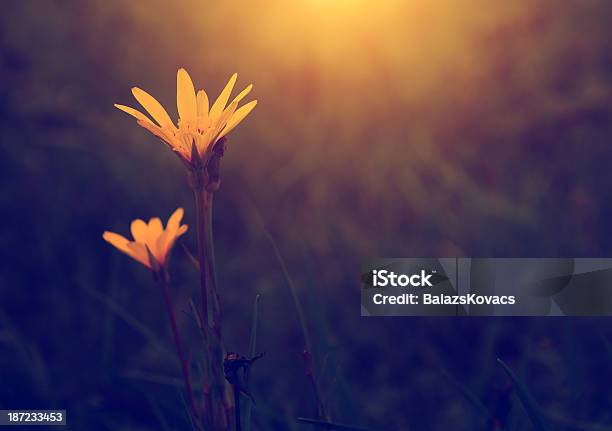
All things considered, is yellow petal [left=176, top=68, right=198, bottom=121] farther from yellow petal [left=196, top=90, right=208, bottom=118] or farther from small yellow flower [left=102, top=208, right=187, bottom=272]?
small yellow flower [left=102, top=208, right=187, bottom=272]

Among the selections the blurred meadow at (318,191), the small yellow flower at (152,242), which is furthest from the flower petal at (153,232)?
the blurred meadow at (318,191)

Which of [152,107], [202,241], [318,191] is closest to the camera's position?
[202,241]

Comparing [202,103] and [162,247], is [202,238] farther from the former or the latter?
[202,103]

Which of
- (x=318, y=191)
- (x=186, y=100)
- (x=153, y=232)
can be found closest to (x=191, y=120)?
(x=186, y=100)

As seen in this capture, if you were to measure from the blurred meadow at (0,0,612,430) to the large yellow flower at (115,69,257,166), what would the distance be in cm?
43

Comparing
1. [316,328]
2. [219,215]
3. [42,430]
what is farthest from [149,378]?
[219,215]

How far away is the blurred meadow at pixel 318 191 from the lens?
4.44ft

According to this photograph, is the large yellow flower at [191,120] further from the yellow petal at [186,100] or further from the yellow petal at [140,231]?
the yellow petal at [140,231]

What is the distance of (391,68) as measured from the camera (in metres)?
2.21

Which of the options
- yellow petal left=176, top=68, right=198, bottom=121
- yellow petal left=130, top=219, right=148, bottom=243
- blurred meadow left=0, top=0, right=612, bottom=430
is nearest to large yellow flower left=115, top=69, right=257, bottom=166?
yellow petal left=176, top=68, right=198, bottom=121

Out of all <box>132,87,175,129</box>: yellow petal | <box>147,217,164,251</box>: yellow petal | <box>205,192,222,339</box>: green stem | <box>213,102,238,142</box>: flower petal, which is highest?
<box>132,87,175,129</box>: yellow petal

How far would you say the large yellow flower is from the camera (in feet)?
2.95

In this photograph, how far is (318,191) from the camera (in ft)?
6.32

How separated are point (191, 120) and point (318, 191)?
1025 millimetres
